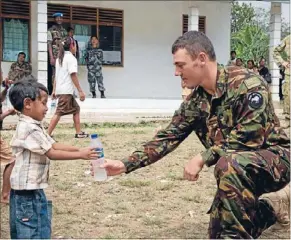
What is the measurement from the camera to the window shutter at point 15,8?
13633mm

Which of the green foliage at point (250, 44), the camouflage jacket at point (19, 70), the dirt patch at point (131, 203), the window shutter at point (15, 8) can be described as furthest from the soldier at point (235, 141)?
the green foliage at point (250, 44)

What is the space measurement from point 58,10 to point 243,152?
12152 mm

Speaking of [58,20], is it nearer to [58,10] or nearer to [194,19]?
[58,10]

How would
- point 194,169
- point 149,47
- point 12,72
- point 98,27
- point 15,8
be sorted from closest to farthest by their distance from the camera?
1. point 194,169
2. point 12,72
3. point 15,8
4. point 98,27
5. point 149,47

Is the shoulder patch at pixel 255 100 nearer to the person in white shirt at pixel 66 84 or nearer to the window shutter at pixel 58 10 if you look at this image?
the person in white shirt at pixel 66 84

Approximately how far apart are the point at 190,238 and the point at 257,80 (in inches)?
83.2

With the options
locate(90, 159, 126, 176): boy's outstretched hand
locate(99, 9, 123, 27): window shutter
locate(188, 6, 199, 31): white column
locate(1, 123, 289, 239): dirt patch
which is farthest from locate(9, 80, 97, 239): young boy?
locate(188, 6, 199, 31): white column

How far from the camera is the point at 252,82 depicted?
302 cm

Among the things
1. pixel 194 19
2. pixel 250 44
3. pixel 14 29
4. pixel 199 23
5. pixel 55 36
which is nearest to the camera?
pixel 55 36

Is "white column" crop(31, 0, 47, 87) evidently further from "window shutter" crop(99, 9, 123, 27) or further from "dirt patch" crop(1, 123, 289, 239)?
"dirt patch" crop(1, 123, 289, 239)

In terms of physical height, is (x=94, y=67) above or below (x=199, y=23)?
below

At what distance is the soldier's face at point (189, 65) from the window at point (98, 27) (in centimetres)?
1172

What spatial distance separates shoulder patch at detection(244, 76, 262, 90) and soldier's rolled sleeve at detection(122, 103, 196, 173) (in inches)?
21.0

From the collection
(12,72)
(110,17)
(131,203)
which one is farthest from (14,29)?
(131,203)
